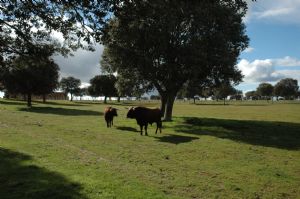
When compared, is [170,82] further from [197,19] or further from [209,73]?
[197,19]

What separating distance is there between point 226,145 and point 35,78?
49.0 meters

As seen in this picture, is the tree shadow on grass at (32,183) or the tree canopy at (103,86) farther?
the tree canopy at (103,86)

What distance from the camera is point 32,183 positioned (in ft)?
39.9

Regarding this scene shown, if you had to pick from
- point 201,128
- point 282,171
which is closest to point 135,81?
point 201,128

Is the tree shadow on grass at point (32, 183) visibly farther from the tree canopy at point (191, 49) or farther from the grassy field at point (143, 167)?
the tree canopy at point (191, 49)

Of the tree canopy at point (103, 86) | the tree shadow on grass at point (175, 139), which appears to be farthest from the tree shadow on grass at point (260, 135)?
the tree canopy at point (103, 86)

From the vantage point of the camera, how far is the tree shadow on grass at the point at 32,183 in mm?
10886

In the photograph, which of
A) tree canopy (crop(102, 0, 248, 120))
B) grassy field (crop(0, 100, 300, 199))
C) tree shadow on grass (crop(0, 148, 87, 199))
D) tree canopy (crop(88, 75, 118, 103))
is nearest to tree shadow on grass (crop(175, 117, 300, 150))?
grassy field (crop(0, 100, 300, 199))

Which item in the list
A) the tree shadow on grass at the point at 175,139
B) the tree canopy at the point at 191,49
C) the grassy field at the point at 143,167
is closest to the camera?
the grassy field at the point at 143,167

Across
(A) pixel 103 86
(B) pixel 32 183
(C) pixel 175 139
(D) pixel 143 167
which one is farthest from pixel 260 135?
(A) pixel 103 86

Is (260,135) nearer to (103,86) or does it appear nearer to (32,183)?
(32,183)

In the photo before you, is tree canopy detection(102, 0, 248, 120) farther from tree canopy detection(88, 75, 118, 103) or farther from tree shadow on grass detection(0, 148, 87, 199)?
tree canopy detection(88, 75, 118, 103)

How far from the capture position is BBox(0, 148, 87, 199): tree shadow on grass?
10.9m

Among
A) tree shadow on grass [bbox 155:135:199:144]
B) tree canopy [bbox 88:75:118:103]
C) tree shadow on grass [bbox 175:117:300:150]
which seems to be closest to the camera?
tree shadow on grass [bbox 155:135:199:144]
